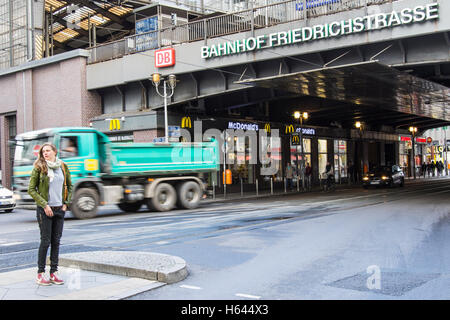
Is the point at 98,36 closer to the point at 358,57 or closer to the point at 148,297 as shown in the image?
the point at 358,57

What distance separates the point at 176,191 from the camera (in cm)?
→ 1953

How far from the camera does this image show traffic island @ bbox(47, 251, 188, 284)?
671 centimetres

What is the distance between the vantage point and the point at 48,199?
6.38 metres

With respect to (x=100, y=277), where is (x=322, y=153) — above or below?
above

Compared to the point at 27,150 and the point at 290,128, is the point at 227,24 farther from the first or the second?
the point at 290,128

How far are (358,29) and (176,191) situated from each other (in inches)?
380

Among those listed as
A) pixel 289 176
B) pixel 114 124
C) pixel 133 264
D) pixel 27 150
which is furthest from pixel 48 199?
pixel 289 176

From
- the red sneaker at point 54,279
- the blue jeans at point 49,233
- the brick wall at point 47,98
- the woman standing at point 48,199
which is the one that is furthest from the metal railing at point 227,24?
the red sneaker at point 54,279

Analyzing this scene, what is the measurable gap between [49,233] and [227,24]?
1940 centimetres

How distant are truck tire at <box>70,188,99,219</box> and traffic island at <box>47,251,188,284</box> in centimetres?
825

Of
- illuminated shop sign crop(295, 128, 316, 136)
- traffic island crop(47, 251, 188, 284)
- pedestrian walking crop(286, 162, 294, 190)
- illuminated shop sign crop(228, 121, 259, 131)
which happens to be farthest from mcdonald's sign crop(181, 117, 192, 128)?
traffic island crop(47, 251, 188, 284)

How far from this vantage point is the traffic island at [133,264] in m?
6.71
